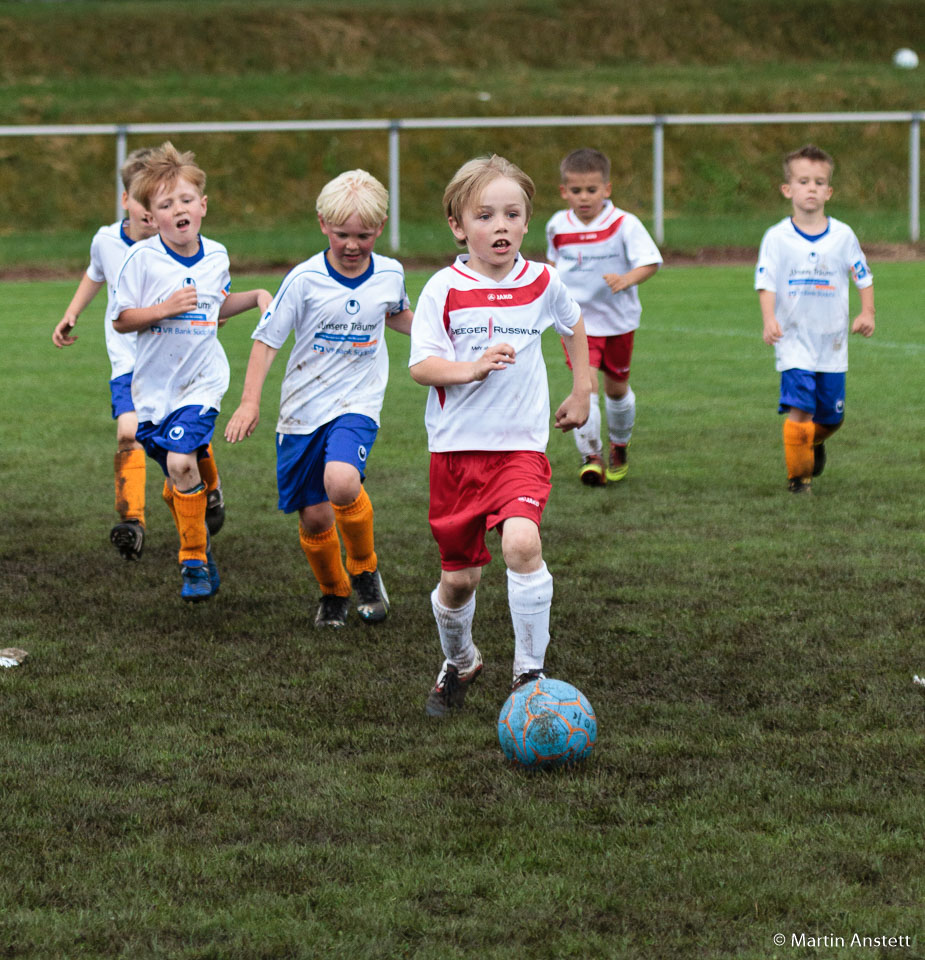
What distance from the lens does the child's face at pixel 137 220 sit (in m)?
6.55

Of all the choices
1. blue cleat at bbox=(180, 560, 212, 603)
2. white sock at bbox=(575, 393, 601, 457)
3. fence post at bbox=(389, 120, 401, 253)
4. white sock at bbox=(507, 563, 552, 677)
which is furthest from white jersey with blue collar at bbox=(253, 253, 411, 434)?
fence post at bbox=(389, 120, 401, 253)

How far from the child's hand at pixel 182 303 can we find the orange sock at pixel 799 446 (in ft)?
11.9

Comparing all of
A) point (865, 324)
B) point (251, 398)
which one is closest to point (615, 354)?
point (865, 324)

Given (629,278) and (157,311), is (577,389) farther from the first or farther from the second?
(629,278)

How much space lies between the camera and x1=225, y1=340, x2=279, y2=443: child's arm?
513cm

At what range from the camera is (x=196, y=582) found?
19.9ft

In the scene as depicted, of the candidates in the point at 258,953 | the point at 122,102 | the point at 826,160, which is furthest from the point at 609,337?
the point at 122,102

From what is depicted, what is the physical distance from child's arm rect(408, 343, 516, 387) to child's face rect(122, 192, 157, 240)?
7.64ft

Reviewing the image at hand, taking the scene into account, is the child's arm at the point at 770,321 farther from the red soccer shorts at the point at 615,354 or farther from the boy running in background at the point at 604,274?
the red soccer shorts at the point at 615,354

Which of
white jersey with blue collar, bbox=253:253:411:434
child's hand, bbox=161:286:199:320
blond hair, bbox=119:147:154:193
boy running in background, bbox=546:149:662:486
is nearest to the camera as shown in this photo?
white jersey with blue collar, bbox=253:253:411:434

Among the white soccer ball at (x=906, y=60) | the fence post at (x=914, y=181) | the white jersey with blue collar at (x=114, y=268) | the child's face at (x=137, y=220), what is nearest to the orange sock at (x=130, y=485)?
the white jersey with blue collar at (x=114, y=268)

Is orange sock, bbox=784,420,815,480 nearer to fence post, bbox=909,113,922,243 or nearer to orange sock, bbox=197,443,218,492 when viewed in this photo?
orange sock, bbox=197,443,218,492

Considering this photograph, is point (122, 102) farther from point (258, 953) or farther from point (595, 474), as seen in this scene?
point (258, 953)

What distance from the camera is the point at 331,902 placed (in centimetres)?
331
